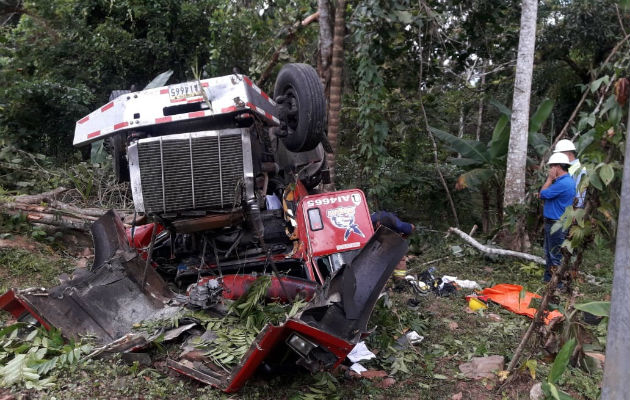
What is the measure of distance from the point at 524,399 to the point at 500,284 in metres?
2.89

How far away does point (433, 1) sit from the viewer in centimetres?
920

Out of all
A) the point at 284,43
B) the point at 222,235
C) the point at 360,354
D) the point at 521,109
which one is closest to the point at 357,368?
the point at 360,354

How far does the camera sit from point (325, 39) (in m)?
9.14

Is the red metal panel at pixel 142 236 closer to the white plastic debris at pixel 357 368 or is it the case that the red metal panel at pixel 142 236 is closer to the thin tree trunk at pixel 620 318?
the white plastic debris at pixel 357 368

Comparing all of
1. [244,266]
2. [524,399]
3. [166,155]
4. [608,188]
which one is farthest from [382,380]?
[166,155]

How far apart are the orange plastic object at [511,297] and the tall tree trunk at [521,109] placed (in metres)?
2.10

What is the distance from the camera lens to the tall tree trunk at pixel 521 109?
772 centimetres

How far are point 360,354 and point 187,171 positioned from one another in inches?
75.9

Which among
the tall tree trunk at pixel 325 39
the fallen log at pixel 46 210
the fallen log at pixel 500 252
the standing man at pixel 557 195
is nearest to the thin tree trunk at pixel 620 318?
the standing man at pixel 557 195

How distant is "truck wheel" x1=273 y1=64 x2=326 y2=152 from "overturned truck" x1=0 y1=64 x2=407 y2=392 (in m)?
0.01

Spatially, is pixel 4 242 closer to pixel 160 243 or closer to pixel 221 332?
pixel 160 243

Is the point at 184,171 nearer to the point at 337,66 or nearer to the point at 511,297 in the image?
the point at 511,297

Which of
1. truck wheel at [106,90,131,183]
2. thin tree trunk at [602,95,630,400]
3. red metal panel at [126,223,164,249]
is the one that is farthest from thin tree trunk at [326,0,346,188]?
thin tree trunk at [602,95,630,400]

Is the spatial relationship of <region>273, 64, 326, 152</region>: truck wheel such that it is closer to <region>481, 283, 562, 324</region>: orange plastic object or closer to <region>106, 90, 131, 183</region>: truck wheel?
<region>106, 90, 131, 183</region>: truck wheel
